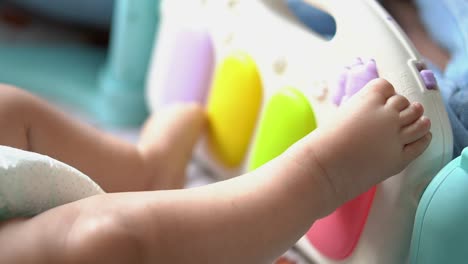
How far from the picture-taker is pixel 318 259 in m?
0.60

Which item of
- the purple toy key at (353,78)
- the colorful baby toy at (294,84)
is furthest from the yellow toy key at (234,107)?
the purple toy key at (353,78)

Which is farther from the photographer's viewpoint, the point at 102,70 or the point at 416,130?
the point at 102,70

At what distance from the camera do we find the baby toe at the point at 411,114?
0.49 m

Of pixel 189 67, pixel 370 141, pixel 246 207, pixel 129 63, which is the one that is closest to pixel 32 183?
pixel 246 207

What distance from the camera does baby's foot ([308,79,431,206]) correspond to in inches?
19.2

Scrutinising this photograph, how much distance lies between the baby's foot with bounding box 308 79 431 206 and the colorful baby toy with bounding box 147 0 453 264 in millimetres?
17

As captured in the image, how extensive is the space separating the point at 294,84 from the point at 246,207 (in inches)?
7.6

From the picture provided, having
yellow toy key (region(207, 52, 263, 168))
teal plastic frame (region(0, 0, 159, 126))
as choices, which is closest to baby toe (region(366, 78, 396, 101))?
yellow toy key (region(207, 52, 263, 168))

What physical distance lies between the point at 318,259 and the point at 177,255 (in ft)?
0.71

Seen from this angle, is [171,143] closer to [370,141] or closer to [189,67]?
[189,67]

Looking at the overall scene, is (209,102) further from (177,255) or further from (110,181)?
(177,255)

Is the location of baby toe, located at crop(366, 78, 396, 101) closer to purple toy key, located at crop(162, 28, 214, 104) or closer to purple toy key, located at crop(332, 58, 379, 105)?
purple toy key, located at crop(332, 58, 379, 105)

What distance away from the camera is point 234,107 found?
707mm

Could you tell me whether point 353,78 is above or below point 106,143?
above
